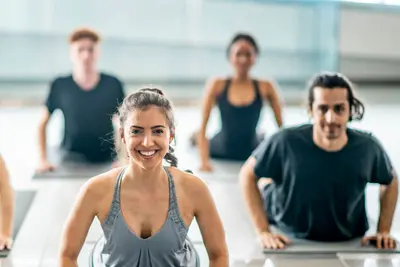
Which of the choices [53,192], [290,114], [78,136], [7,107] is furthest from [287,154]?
[7,107]

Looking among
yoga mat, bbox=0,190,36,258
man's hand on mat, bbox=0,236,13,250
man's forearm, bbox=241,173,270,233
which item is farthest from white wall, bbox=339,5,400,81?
man's hand on mat, bbox=0,236,13,250

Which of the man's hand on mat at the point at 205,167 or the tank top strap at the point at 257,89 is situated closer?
the man's hand on mat at the point at 205,167

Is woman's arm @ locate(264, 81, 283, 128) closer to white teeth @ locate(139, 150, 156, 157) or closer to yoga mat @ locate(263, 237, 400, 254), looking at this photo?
yoga mat @ locate(263, 237, 400, 254)

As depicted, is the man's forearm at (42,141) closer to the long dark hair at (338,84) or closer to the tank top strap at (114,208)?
the long dark hair at (338,84)

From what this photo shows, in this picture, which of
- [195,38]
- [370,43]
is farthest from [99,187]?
[370,43]

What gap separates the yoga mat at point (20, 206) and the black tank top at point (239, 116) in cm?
131

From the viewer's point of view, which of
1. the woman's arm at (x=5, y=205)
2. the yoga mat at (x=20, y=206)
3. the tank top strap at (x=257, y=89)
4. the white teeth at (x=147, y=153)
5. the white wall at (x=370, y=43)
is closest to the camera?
the white teeth at (x=147, y=153)

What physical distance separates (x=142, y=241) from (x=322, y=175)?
106 cm

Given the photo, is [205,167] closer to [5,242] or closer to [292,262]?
[292,262]

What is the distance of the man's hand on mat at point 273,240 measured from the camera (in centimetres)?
293

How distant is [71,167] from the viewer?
4184mm

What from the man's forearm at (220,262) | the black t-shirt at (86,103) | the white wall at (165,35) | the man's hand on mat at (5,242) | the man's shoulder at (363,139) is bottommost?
the man's hand on mat at (5,242)

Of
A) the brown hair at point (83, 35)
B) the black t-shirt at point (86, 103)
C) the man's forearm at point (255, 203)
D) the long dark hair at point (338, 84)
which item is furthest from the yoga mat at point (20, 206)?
the long dark hair at point (338, 84)

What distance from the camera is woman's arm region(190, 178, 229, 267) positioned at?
2156 mm
